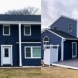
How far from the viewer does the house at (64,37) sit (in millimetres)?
10012

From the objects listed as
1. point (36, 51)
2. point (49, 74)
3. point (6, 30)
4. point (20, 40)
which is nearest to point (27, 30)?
point (20, 40)

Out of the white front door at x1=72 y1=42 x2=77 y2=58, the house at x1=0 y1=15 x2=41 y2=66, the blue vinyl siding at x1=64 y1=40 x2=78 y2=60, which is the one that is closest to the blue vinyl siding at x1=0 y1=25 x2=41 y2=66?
the house at x1=0 y1=15 x2=41 y2=66

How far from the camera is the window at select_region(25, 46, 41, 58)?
412 inches

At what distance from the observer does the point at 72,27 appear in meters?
12.7

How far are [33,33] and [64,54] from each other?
216 centimetres

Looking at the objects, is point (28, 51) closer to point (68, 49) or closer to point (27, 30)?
point (27, 30)

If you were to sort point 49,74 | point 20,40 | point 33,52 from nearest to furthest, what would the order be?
point 49,74, point 33,52, point 20,40

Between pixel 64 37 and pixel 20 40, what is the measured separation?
8.07 ft

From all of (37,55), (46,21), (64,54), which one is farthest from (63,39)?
(46,21)

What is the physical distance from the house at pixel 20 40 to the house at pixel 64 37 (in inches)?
33.6

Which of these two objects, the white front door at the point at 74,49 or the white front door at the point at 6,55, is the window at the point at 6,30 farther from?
the white front door at the point at 74,49

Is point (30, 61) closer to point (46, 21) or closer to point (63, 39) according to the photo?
point (63, 39)

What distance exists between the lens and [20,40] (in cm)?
1059

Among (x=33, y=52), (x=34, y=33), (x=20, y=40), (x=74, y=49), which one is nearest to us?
(x=33, y=52)
